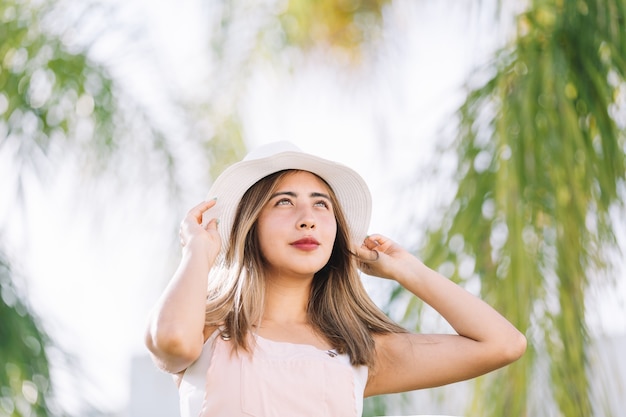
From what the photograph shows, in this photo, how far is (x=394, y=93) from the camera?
5.38 m

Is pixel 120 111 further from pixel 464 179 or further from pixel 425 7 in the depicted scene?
pixel 464 179

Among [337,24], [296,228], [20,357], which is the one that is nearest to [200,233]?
[296,228]

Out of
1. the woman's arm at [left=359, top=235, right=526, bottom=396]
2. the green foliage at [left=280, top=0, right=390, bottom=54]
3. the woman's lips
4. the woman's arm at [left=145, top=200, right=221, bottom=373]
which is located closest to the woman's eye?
the woman's lips

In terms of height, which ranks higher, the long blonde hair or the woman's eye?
the woman's eye

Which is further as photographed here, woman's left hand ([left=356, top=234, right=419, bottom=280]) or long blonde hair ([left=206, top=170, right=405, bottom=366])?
woman's left hand ([left=356, top=234, right=419, bottom=280])

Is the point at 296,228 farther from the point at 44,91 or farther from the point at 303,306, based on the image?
the point at 44,91

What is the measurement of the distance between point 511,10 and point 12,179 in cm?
181

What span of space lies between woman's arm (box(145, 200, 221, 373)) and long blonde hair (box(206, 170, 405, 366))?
143mm

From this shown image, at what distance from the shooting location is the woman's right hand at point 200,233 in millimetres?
2410

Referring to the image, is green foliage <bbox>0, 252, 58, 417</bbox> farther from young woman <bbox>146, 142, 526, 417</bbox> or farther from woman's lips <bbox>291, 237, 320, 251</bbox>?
woman's lips <bbox>291, 237, 320, 251</bbox>

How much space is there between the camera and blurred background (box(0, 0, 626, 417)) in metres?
3.39

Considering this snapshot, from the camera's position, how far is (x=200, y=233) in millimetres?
2436

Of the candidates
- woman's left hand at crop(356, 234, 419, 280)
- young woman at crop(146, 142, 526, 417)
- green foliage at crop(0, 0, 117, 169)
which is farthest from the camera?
green foliage at crop(0, 0, 117, 169)

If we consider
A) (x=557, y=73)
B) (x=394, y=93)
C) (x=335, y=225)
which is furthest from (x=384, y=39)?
(x=335, y=225)
